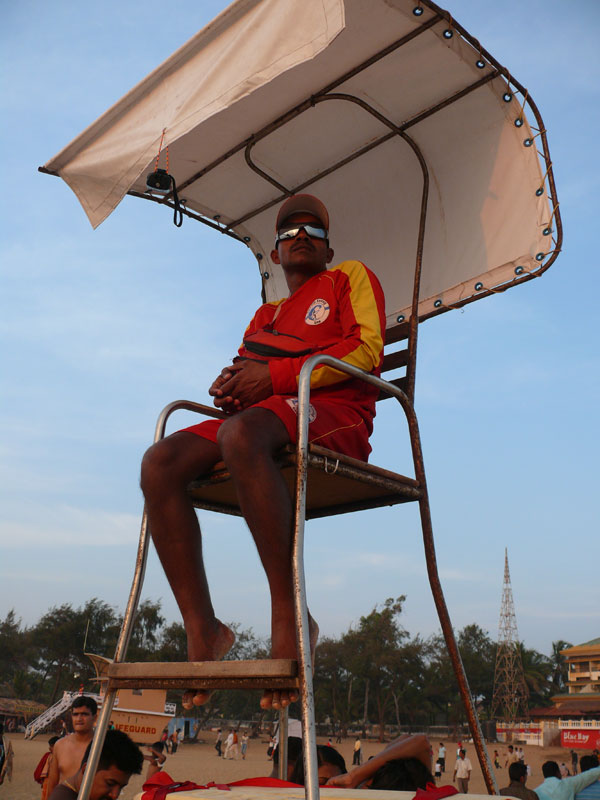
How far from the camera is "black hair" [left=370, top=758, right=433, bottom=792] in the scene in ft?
9.86

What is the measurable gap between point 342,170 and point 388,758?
3.02 m

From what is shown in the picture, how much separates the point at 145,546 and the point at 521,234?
2.26 m

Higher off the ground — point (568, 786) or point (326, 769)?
point (326, 769)

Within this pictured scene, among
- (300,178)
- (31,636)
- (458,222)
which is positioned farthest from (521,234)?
(31,636)

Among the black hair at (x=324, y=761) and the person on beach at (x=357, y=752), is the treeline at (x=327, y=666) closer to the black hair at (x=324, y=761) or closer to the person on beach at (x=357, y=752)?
the person on beach at (x=357, y=752)

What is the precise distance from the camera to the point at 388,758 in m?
3.12

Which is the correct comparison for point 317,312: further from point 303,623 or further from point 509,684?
point 509,684

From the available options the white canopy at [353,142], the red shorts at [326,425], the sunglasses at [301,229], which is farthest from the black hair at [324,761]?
the sunglasses at [301,229]

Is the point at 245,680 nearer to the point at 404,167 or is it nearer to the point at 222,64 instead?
the point at 222,64

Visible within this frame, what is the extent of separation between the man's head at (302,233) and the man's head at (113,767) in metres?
2.27

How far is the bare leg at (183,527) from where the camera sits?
7.93 ft

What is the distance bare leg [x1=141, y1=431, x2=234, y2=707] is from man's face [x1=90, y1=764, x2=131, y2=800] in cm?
122

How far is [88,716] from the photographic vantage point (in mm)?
5797

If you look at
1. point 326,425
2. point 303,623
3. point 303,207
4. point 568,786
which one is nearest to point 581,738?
point 568,786
